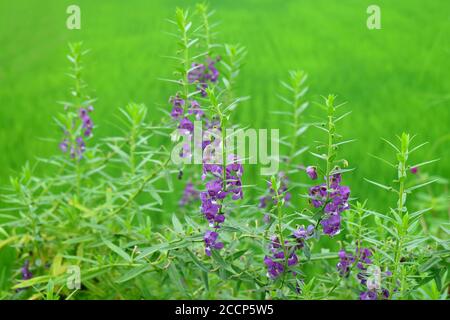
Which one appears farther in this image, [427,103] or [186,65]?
[427,103]

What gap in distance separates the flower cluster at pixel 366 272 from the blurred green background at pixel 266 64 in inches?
76.5

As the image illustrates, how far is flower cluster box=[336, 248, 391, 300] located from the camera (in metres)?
2.20

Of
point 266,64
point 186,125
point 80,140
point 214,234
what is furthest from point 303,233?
point 266,64

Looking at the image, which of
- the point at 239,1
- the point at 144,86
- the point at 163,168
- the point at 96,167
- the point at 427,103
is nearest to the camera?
the point at 163,168

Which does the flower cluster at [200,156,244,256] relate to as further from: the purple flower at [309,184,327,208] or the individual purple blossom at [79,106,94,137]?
the individual purple blossom at [79,106,94,137]

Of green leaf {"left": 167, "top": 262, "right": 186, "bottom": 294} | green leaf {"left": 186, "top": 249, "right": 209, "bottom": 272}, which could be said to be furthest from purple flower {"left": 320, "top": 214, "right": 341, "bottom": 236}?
green leaf {"left": 167, "top": 262, "right": 186, "bottom": 294}

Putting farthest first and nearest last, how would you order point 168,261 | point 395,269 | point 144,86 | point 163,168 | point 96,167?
1. point 144,86
2. point 96,167
3. point 163,168
4. point 168,261
5. point 395,269

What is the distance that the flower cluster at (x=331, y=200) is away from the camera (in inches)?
79.7

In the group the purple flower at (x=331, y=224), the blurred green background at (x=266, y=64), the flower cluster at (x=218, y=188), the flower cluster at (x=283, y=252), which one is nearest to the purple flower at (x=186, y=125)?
the flower cluster at (x=218, y=188)

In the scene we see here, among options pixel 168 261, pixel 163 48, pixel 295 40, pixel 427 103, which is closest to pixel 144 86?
pixel 163 48

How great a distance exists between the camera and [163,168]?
271 centimetres

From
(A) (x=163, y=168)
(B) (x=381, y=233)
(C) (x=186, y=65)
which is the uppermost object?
(C) (x=186, y=65)
